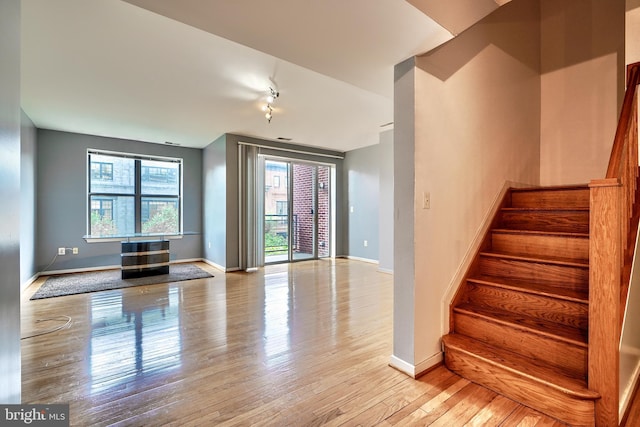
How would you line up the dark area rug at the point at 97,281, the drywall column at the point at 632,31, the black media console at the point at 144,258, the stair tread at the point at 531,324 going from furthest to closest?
the black media console at the point at 144,258, the dark area rug at the point at 97,281, the drywall column at the point at 632,31, the stair tread at the point at 531,324

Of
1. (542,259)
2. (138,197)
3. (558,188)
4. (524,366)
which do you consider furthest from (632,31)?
(138,197)

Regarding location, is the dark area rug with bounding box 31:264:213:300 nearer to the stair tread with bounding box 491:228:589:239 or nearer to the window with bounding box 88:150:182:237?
the window with bounding box 88:150:182:237

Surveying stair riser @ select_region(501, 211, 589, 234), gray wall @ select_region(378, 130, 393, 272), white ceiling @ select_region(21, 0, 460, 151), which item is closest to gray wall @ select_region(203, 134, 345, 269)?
white ceiling @ select_region(21, 0, 460, 151)

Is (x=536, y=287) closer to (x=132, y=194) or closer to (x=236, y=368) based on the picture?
(x=236, y=368)

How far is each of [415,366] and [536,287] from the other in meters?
1.05

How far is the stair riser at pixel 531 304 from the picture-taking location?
185 cm

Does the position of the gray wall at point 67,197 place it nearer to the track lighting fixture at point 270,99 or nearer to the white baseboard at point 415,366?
the track lighting fixture at point 270,99

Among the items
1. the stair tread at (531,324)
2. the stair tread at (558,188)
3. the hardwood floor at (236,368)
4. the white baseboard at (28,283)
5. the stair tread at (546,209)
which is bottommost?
the hardwood floor at (236,368)

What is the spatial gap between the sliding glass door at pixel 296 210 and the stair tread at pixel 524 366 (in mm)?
4502

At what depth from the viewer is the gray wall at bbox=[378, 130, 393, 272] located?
5.30m

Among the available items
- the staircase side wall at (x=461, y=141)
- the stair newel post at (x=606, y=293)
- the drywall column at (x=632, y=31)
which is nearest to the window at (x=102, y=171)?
the staircase side wall at (x=461, y=141)

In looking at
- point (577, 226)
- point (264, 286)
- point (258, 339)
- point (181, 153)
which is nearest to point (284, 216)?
point (264, 286)

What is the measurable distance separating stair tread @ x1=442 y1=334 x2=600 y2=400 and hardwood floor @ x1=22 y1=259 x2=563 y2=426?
194 mm

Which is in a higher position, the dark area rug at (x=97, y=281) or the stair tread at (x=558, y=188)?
the stair tread at (x=558, y=188)
